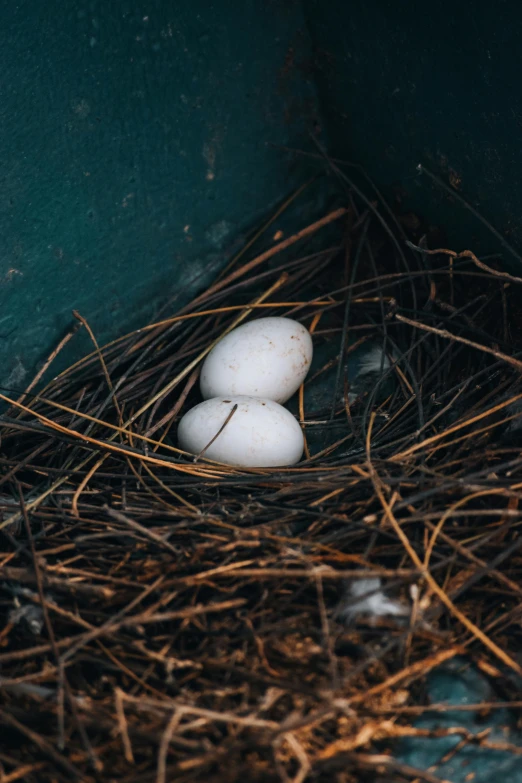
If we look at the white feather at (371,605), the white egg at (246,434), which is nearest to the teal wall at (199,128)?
the white egg at (246,434)

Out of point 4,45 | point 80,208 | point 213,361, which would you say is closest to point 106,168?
point 80,208

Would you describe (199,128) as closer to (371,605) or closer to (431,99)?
(431,99)

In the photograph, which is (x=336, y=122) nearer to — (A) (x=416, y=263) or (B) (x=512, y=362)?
(A) (x=416, y=263)

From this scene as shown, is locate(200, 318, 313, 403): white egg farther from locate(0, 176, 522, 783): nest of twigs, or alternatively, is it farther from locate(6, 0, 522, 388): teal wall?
locate(6, 0, 522, 388): teal wall

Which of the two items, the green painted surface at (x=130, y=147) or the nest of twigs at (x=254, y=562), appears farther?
the green painted surface at (x=130, y=147)

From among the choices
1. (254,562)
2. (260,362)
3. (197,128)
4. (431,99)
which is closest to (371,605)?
(254,562)

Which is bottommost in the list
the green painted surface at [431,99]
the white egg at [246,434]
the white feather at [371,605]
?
the white feather at [371,605]

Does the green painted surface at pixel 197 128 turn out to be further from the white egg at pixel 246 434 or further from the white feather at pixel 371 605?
the white feather at pixel 371 605
